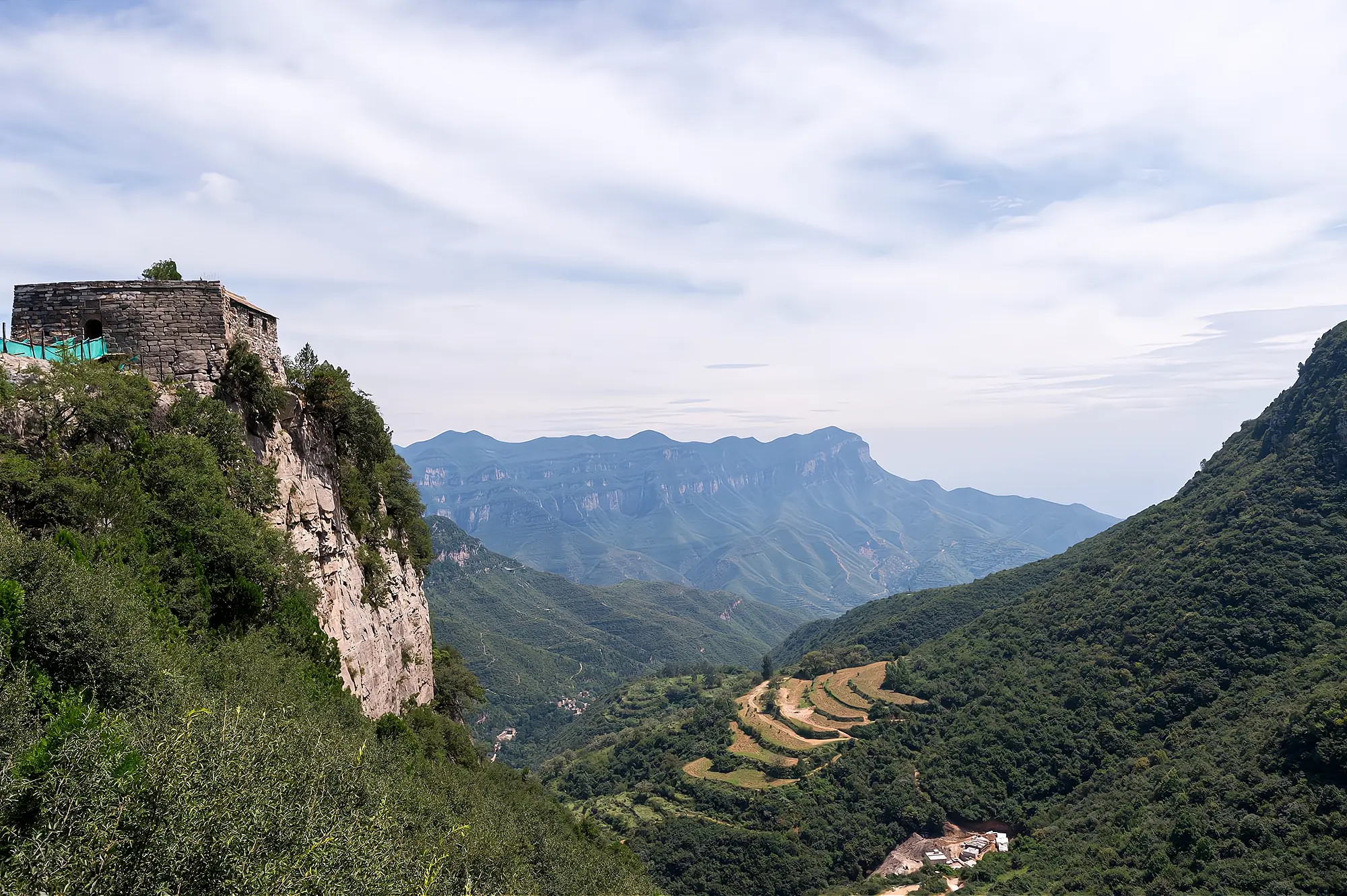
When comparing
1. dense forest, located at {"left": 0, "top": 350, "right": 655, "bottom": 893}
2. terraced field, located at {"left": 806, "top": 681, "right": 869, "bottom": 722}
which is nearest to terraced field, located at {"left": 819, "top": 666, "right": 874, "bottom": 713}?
terraced field, located at {"left": 806, "top": 681, "right": 869, "bottom": 722}

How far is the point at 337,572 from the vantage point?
24656 mm

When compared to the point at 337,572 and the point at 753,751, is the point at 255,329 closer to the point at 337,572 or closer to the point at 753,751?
the point at 337,572

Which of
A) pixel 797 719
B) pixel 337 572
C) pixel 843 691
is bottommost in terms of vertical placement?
pixel 797 719

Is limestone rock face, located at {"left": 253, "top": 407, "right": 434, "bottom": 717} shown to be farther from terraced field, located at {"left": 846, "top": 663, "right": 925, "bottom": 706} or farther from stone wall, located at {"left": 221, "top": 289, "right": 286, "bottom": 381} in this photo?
terraced field, located at {"left": 846, "top": 663, "right": 925, "bottom": 706}

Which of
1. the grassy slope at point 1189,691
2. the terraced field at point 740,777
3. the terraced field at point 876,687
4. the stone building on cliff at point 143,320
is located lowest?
the terraced field at point 740,777

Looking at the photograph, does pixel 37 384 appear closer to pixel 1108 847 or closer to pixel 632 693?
pixel 1108 847

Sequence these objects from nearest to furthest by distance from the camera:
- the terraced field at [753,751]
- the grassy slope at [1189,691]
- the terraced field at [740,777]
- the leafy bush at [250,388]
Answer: the leafy bush at [250,388], the grassy slope at [1189,691], the terraced field at [740,777], the terraced field at [753,751]

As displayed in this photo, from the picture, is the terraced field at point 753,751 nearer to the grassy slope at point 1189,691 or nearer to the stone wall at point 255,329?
the grassy slope at point 1189,691

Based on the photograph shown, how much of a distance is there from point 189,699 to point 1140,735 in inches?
2935

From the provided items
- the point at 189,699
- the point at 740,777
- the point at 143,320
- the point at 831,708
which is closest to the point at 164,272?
the point at 143,320

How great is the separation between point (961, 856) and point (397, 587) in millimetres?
60083

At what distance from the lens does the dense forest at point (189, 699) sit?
8.45 meters

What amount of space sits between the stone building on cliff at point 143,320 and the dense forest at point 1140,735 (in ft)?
187

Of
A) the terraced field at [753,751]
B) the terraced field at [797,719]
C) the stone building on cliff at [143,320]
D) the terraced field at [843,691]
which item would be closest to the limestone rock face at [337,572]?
the stone building on cliff at [143,320]
